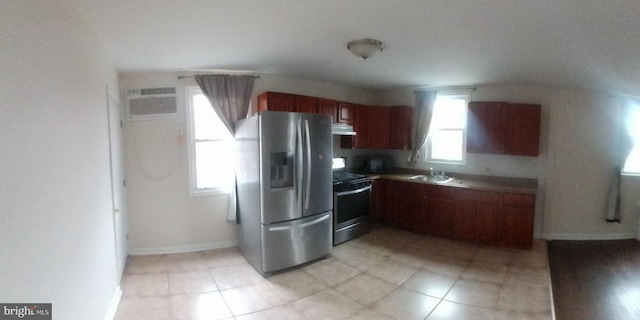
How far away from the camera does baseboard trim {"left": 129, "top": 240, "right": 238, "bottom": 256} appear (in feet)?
11.4

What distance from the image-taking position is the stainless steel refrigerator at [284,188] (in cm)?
295

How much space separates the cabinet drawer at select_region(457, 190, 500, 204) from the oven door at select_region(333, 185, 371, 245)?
135 cm

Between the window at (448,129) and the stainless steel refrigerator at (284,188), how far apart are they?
2.36 metres

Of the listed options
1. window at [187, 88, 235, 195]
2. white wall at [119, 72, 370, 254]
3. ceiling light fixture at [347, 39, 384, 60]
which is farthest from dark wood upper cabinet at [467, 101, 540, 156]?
window at [187, 88, 235, 195]

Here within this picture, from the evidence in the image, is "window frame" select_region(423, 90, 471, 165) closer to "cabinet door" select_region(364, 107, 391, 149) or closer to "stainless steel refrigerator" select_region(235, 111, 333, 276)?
"cabinet door" select_region(364, 107, 391, 149)

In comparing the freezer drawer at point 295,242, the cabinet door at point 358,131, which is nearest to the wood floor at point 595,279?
the freezer drawer at point 295,242

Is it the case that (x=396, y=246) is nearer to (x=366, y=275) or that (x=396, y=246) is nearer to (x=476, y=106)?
(x=366, y=275)

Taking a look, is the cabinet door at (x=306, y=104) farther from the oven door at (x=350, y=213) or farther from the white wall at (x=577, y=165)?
the white wall at (x=577, y=165)

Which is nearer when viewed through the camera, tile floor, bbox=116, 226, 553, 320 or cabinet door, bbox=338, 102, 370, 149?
tile floor, bbox=116, 226, 553, 320

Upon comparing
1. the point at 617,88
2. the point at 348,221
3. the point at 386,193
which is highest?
the point at 617,88

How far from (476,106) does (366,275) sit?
3.12 metres

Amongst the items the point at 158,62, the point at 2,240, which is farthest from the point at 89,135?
the point at 158,62

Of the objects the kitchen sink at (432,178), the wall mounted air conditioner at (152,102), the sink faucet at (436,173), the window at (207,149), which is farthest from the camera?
the sink faucet at (436,173)

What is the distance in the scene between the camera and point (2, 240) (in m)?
0.95
